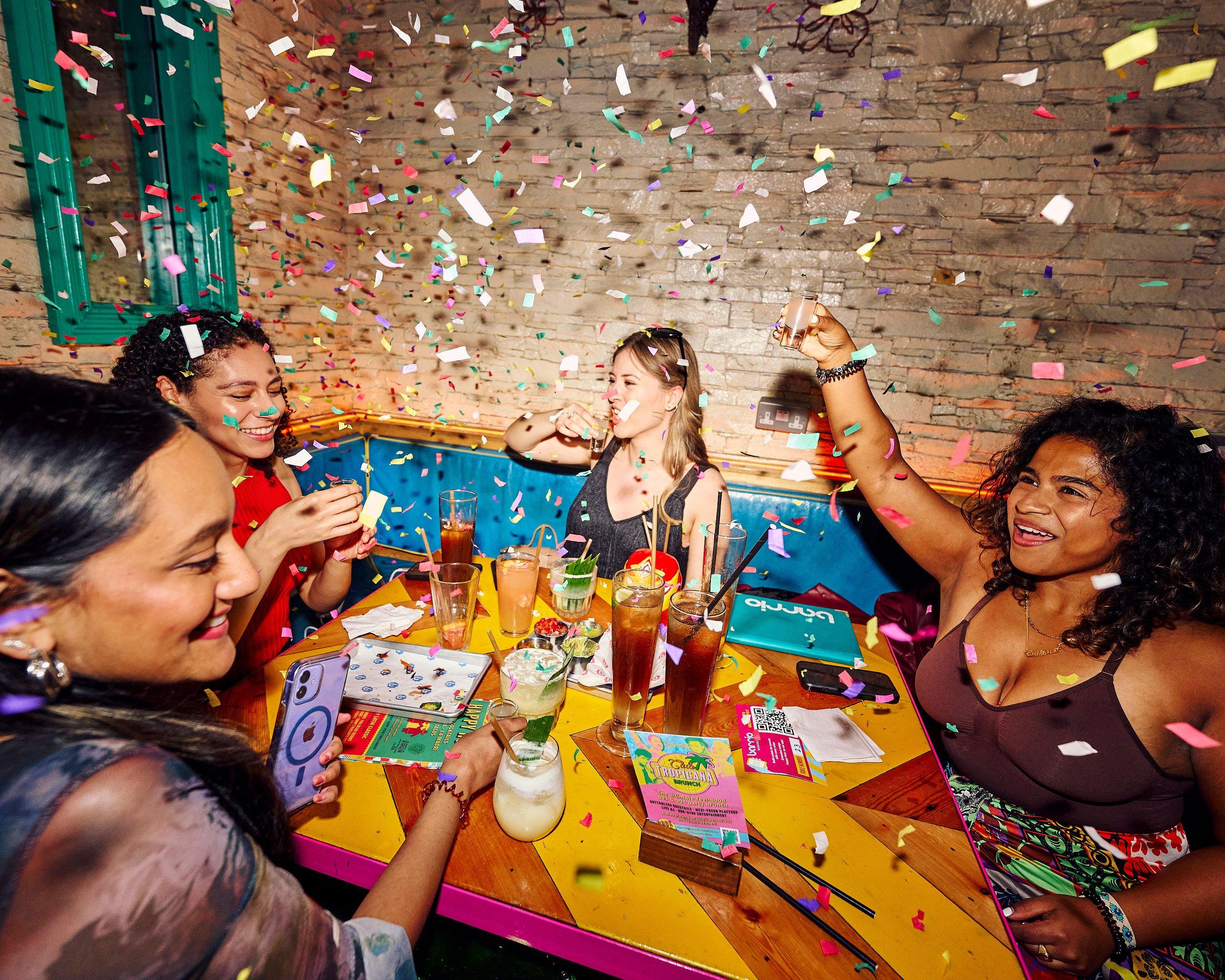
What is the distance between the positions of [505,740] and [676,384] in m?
2.01

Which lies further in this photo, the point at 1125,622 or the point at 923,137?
the point at 923,137

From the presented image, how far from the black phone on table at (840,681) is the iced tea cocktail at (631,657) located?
0.50 m

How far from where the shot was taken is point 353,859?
3.16ft

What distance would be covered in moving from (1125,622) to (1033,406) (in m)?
2.28

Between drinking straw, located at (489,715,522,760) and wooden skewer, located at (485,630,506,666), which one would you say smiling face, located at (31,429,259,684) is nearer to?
drinking straw, located at (489,715,522,760)

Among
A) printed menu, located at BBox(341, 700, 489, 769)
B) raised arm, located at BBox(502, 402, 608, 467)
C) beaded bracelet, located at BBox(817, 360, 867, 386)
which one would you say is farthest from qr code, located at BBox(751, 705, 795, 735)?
raised arm, located at BBox(502, 402, 608, 467)

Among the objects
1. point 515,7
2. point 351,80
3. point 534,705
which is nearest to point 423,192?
point 351,80

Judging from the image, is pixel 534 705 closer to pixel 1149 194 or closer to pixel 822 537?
pixel 822 537

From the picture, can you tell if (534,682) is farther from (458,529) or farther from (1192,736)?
(1192,736)

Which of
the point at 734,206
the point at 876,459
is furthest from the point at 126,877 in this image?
the point at 734,206

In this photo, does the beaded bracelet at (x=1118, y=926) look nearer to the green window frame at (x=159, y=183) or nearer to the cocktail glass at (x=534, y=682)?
the cocktail glass at (x=534, y=682)

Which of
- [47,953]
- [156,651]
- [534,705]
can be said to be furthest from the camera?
[534,705]

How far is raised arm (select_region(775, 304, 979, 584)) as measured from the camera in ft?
6.88

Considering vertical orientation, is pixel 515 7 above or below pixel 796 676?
above
